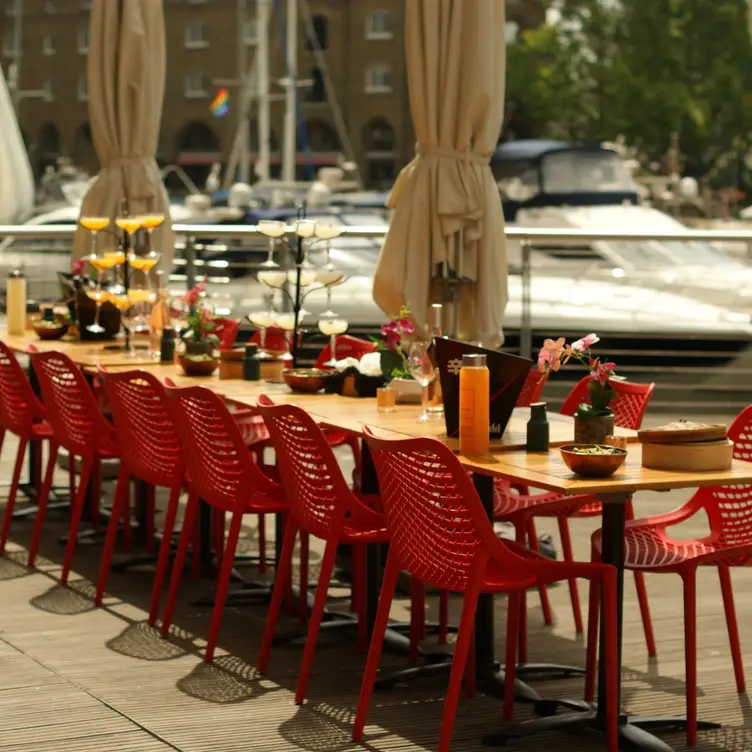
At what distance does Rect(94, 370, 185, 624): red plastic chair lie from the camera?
216 inches

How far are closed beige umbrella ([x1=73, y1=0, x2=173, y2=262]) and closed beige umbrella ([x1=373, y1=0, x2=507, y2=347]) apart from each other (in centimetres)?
210

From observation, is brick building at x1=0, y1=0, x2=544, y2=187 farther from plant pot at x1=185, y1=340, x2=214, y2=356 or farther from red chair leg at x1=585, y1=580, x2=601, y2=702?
red chair leg at x1=585, y1=580, x2=601, y2=702

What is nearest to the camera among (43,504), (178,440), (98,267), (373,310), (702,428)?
(702,428)

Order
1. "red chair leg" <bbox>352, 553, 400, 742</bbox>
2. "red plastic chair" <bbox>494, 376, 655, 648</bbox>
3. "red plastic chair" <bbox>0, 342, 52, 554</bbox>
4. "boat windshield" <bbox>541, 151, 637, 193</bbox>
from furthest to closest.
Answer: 1. "boat windshield" <bbox>541, 151, 637, 193</bbox>
2. "red plastic chair" <bbox>0, 342, 52, 554</bbox>
3. "red plastic chair" <bbox>494, 376, 655, 648</bbox>
4. "red chair leg" <bbox>352, 553, 400, 742</bbox>

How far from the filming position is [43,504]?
6.43m

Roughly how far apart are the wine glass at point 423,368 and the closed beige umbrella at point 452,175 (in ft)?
4.87

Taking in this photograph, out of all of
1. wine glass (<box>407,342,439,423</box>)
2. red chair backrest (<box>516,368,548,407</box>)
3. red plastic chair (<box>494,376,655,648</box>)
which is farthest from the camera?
red chair backrest (<box>516,368,548,407</box>)

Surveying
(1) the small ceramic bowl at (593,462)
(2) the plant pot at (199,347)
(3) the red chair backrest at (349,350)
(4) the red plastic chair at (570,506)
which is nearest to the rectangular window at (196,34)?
(3) the red chair backrest at (349,350)

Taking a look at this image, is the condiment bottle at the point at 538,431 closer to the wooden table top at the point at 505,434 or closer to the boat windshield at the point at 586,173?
the wooden table top at the point at 505,434

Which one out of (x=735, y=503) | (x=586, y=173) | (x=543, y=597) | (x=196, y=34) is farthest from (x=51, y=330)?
(x=196, y=34)

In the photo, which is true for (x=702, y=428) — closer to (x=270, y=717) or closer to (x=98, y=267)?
(x=270, y=717)

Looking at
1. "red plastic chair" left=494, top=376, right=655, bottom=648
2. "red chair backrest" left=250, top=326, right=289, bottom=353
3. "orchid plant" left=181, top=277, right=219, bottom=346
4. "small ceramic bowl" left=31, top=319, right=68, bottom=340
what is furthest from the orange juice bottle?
"small ceramic bowl" left=31, top=319, right=68, bottom=340

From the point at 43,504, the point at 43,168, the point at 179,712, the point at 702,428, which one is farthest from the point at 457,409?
the point at 43,168

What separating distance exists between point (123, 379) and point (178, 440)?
30 cm
